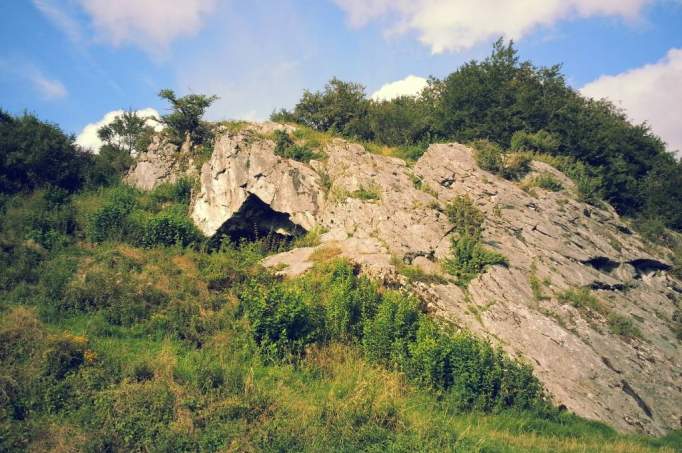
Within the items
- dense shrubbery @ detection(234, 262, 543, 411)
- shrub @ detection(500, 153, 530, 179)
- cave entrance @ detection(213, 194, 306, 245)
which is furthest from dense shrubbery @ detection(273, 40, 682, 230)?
dense shrubbery @ detection(234, 262, 543, 411)

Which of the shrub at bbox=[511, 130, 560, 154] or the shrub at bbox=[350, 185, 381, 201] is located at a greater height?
the shrub at bbox=[511, 130, 560, 154]

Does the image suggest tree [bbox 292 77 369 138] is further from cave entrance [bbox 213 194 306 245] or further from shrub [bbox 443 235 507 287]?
shrub [bbox 443 235 507 287]

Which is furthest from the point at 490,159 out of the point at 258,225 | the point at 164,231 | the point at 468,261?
the point at 164,231

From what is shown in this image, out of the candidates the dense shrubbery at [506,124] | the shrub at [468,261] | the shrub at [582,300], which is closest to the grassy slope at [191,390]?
the shrub at [582,300]

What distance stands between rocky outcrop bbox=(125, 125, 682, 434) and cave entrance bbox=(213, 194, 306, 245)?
0.17 feet

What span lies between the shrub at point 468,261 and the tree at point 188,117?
1306 centimetres

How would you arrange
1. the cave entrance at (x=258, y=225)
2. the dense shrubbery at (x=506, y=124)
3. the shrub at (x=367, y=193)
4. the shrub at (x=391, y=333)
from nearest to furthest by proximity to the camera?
the shrub at (x=391, y=333) → the shrub at (x=367, y=193) → the cave entrance at (x=258, y=225) → the dense shrubbery at (x=506, y=124)

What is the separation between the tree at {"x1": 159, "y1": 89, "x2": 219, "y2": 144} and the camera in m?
19.7

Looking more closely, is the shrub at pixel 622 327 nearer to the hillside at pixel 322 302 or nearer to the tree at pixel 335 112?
the hillside at pixel 322 302

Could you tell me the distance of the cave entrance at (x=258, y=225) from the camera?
52.5 ft

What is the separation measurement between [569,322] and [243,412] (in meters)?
8.79

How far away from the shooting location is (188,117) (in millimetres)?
19828

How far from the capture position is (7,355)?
26.6 feet

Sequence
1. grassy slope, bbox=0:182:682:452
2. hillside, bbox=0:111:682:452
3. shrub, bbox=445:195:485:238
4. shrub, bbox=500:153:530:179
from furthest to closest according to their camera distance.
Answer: shrub, bbox=500:153:530:179 < shrub, bbox=445:195:485:238 < hillside, bbox=0:111:682:452 < grassy slope, bbox=0:182:682:452
